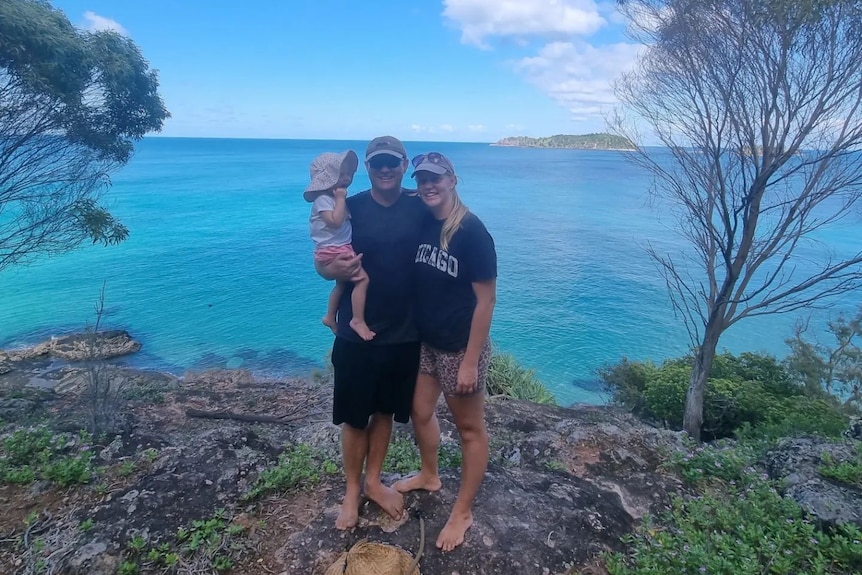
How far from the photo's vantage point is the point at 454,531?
2.97 meters

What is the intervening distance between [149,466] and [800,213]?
8707mm

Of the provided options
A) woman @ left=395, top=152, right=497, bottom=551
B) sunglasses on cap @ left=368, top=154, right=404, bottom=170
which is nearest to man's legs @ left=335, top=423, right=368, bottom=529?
woman @ left=395, top=152, right=497, bottom=551

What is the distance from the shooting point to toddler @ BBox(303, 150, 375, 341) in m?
2.60

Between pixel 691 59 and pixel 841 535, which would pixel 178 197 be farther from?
pixel 841 535

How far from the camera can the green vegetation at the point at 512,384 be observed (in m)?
10.5

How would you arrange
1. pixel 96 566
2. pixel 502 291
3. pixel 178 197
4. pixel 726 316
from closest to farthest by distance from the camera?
pixel 96 566 < pixel 726 316 < pixel 502 291 < pixel 178 197

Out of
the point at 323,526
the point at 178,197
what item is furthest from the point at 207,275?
the point at 178,197

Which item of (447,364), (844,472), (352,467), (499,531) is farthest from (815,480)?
(352,467)

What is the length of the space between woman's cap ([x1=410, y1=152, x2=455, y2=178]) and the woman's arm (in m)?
0.61

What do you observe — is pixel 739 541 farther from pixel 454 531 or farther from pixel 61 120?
pixel 61 120

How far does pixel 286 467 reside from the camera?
3701 millimetres

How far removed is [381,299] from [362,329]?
19cm

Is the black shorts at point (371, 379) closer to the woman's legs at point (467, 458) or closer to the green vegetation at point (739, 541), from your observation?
the woman's legs at point (467, 458)

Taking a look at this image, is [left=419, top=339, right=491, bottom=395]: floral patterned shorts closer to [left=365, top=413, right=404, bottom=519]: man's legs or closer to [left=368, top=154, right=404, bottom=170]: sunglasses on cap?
[left=365, top=413, right=404, bottom=519]: man's legs
